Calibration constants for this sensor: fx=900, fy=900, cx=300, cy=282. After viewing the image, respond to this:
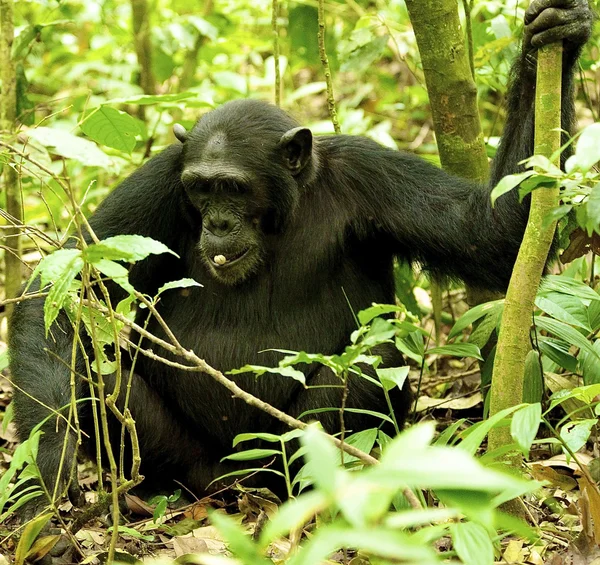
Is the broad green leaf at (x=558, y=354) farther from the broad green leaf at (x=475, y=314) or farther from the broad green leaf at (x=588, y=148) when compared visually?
the broad green leaf at (x=588, y=148)

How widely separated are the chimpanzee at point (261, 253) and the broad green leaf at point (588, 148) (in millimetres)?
2473

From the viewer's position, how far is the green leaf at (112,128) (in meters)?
5.96

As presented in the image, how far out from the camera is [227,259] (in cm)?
560

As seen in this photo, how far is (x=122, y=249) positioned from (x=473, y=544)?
1.54 meters

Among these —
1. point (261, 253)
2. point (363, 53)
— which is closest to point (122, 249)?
point (261, 253)

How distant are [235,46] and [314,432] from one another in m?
9.59

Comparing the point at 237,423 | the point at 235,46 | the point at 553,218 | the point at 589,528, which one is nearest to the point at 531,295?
the point at 553,218

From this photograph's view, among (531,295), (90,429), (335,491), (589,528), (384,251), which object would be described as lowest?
(90,429)

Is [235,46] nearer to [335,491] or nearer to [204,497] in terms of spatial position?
[204,497]

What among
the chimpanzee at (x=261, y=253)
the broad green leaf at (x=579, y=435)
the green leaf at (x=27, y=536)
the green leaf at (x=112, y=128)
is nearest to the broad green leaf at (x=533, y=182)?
the broad green leaf at (x=579, y=435)

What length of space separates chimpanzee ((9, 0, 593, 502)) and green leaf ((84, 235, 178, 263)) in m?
2.29

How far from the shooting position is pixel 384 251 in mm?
6102

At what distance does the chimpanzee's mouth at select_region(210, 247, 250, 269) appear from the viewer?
18.3 feet

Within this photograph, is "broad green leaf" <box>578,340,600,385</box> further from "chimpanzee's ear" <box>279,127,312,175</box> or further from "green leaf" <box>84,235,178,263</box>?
"green leaf" <box>84,235,178,263</box>
